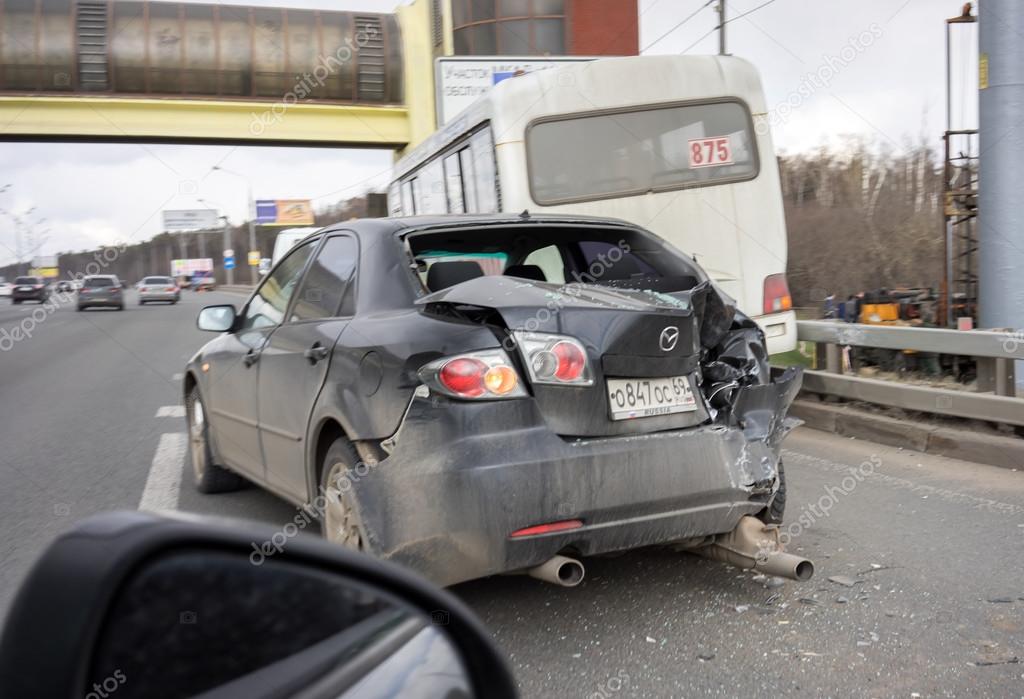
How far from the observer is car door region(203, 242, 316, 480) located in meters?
5.02

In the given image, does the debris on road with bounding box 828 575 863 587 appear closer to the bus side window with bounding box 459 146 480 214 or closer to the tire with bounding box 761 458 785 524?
the tire with bounding box 761 458 785 524

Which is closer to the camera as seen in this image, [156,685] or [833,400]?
[156,685]

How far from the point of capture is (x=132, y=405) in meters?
10.9

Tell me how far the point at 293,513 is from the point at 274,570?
4.56 metres

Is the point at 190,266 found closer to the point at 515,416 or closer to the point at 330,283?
the point at 330,283

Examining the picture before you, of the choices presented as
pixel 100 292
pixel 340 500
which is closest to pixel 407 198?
pixel 340 500

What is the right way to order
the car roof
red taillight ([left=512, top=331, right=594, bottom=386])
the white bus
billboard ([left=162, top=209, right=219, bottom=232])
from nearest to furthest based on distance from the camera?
red taillight ([left=512, top=331, right=594, bottom=386]) → the car roof → the white bus → billboard ([left=162, top=209, right=219, bottom=232])

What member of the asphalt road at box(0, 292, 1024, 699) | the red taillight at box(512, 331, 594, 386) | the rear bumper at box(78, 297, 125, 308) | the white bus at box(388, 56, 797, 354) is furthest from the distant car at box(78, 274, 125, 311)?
the red taillight at box(512, 331, 594, 386)

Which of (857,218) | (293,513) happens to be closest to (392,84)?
(857,218)

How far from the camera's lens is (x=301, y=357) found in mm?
4324

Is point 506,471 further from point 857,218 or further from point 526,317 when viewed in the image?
point 857,218

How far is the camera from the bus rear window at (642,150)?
30.7 ft

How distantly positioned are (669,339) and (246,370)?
2473 mm

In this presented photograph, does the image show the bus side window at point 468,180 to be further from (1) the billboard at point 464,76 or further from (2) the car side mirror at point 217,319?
(1) the billboard at point 464,76
